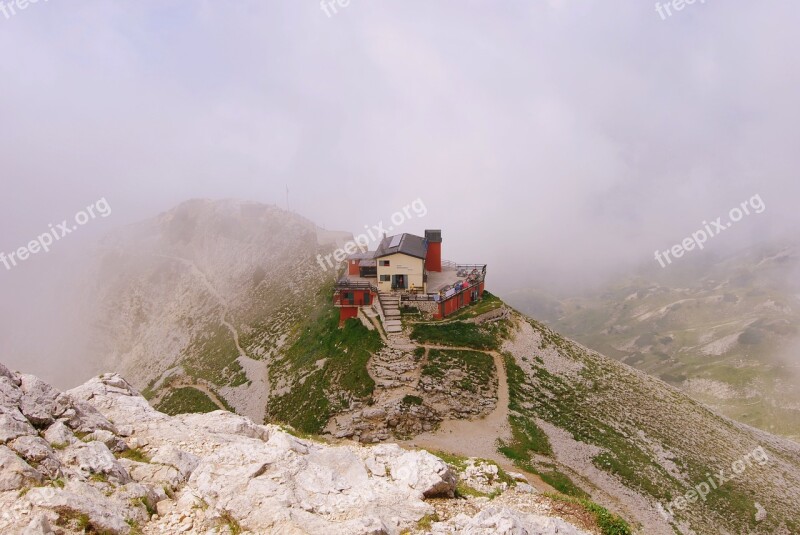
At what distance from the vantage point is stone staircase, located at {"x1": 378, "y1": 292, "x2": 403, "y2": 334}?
194 feet

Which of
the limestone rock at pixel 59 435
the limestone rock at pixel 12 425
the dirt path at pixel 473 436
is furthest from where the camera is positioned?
the dirt path at pixel 473 436

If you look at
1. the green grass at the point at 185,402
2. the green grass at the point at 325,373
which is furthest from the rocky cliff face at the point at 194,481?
the green grass at the point at 185,402

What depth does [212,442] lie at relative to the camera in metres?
20.8

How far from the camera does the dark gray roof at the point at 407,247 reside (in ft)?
212

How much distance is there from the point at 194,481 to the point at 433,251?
5992 cm

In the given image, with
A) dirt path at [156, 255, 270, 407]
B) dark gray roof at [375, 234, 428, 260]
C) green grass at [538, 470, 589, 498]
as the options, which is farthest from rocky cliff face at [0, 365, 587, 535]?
dark gray roof at [375, 234, 428, 260]

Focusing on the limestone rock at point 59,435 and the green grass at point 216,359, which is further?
the green grass at point 216,359

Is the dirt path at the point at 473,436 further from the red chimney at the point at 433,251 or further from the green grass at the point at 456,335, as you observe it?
the red chimney at the point at 433,251

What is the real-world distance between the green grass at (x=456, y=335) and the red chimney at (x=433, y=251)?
15897 mm

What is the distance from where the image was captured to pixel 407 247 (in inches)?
2625

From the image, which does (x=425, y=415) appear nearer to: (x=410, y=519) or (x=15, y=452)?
(x=410, y=519)

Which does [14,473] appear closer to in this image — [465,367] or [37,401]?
[37,401]

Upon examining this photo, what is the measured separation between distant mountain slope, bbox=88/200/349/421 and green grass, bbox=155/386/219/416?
1.43 metres

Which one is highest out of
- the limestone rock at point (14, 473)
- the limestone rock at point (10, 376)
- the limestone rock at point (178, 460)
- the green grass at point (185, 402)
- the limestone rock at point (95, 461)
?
the limestone rock at point (10, 376)
